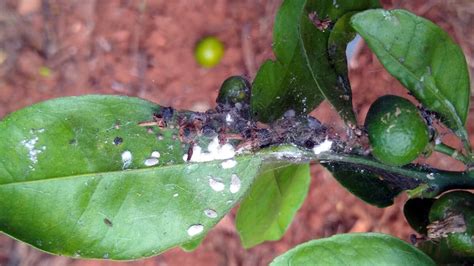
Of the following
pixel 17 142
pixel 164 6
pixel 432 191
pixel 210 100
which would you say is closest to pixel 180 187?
pixel 17 142

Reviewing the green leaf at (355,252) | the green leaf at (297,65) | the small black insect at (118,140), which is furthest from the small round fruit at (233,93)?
the green leaf at (355,252)

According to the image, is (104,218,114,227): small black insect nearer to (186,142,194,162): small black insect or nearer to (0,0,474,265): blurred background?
(186,142,194,162): small black insect

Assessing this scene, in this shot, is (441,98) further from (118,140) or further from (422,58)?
(118,140)

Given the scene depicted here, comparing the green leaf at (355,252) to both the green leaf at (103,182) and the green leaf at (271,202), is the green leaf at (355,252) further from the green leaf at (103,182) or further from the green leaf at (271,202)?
the green leaf at (271,202)

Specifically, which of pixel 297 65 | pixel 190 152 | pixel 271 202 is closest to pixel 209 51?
pixel 271 202

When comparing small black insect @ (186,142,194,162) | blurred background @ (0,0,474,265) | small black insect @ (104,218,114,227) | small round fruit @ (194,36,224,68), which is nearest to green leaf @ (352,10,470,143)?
small black insect @ (186,142,194,162)

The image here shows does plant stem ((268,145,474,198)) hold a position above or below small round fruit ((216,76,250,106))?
below

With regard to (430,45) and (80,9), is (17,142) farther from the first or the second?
(80,9)
